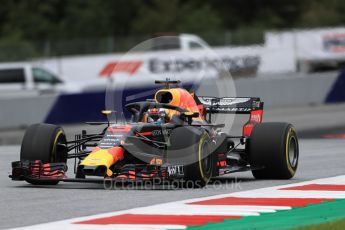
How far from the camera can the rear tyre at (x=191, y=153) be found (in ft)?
41.8

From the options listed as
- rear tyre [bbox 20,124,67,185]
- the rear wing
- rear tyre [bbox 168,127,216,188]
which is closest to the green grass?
rear tyre [bbox 168,127,216,188]

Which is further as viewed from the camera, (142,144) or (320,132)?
(320,132)

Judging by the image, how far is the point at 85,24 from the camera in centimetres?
6125

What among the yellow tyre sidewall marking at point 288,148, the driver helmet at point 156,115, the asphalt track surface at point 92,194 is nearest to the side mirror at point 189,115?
the driver helmet at point 156,115

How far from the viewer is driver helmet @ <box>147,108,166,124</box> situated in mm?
13820

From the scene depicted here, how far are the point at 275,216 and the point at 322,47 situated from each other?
133 ft

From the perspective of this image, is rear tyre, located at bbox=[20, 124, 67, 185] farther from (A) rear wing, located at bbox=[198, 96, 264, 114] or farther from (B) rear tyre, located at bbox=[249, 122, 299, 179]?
(B) rear tyre, located at bbox=[249, 122, 299, 179]

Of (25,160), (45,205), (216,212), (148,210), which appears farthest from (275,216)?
(25,160)

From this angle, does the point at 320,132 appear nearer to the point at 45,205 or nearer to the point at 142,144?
the point at 142,144

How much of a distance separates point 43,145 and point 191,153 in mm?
2016

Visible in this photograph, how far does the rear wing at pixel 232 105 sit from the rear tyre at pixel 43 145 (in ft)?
7.77

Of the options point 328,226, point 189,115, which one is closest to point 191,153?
point 189,115

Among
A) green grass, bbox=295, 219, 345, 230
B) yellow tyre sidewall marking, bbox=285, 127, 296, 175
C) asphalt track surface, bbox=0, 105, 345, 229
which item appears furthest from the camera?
yellow tyre sidewall marking, bbox=285, 127, 296, 175

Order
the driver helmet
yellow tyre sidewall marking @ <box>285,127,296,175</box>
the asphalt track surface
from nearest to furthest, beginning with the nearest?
the asphalt track surface, the driver helmet, yellow tyre sidewall marking @ <box>285,127,296,175</box>
